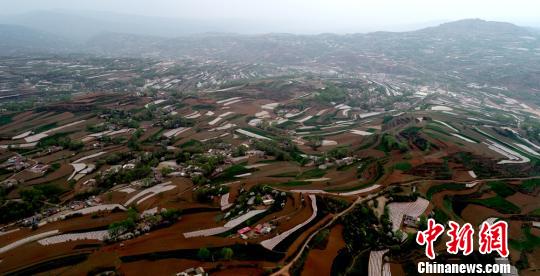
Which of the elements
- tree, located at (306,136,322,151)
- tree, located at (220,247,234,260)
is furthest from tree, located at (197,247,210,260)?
tree, located at (306,136,322,151)

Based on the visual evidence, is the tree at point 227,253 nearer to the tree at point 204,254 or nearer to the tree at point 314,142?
the tree at point 204,254

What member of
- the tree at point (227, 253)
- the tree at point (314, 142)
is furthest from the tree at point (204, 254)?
the tree at point (314, 142)

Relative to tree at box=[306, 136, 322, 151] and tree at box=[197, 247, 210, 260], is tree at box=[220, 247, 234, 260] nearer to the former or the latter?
tree at box=[197, 247, 210, 260]

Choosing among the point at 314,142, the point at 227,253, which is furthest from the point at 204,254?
the point at 314,142

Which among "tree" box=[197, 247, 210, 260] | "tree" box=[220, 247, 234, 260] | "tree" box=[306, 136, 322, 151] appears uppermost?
"tree" box=[220, 247, 234, 260]

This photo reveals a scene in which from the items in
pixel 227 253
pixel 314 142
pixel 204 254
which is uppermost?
pixel 227 253

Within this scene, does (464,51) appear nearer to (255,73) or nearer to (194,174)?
(255,73)

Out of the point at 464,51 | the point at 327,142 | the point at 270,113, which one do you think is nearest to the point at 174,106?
the point at 270,113

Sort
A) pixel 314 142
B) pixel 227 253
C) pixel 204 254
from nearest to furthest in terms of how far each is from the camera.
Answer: pixel 227 253 → pixel 204 254 → pixel 314 142

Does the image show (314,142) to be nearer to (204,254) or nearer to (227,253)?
(227,253)

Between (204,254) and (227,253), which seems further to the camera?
(204,254)


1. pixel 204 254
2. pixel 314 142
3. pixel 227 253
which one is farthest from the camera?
pixel 314 142
